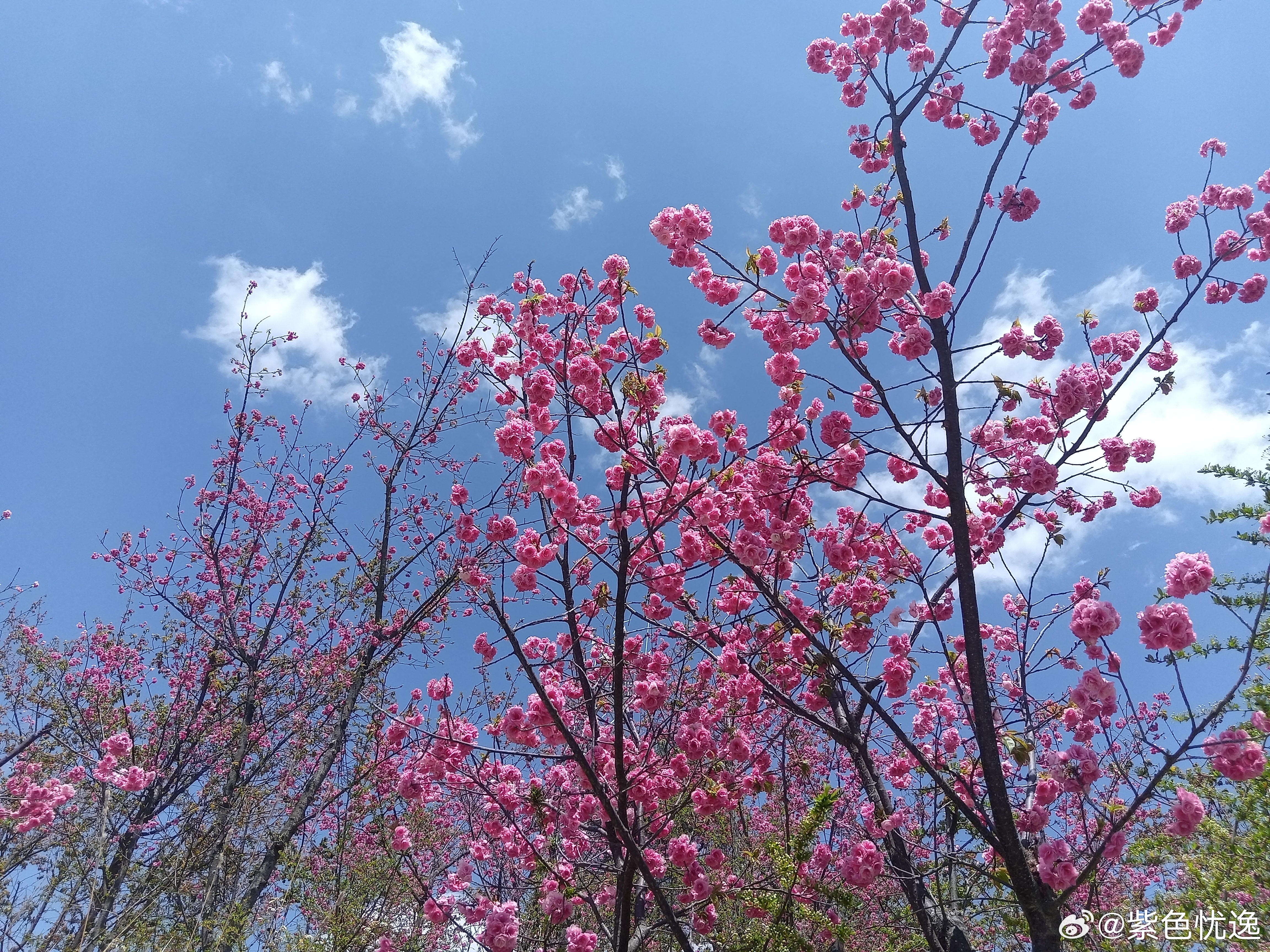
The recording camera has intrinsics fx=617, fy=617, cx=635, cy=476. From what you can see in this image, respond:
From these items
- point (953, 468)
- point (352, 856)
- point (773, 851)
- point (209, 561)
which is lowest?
point (773, 851)

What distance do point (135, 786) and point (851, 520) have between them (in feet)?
30.7

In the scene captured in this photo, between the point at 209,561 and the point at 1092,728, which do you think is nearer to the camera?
the point at 1092,728

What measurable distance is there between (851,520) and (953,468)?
225 cm

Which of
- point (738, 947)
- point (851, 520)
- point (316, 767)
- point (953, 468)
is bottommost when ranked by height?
point (738, 947)

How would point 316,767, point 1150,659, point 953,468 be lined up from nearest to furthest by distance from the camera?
point 1150,659, point 953,468, point 316,767

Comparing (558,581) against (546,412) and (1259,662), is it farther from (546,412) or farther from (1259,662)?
(1259,662)

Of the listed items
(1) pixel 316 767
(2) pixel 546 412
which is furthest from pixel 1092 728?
(1) pixel 316 767

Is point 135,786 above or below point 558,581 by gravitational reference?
below

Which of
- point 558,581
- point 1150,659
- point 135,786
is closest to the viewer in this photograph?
point 1150,659

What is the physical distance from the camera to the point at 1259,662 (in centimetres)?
459

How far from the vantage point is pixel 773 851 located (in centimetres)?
452

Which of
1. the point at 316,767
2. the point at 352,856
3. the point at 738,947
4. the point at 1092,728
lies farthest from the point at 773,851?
the point at 352,856

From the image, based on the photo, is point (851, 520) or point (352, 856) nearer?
point (851, 520)

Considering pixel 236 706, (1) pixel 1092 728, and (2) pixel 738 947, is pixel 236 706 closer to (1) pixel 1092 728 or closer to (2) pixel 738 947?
(2) pixel 738 947
